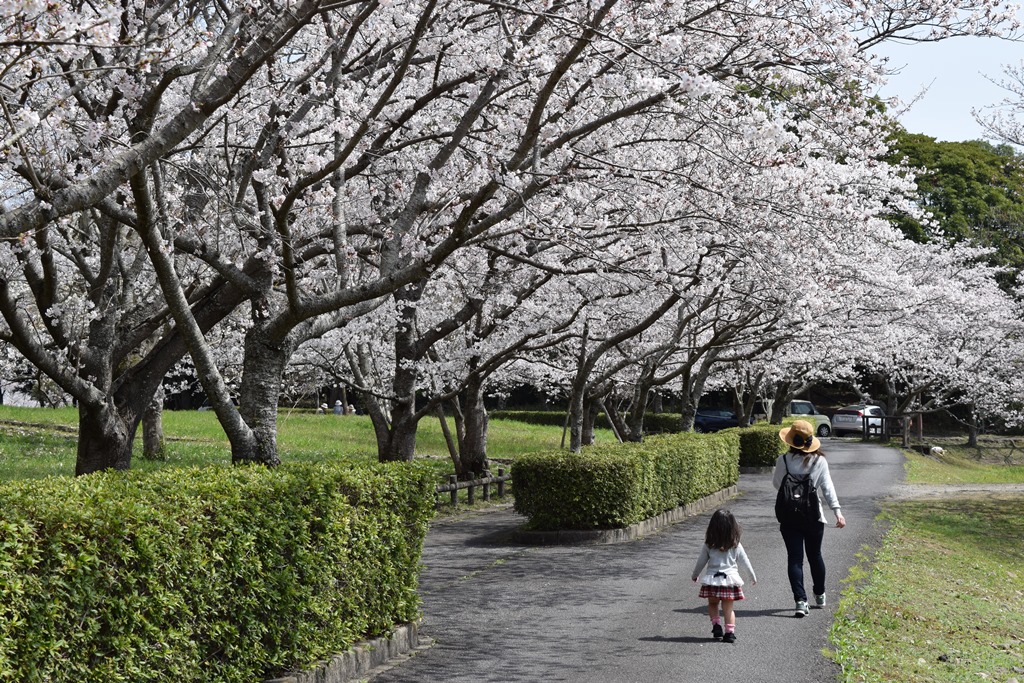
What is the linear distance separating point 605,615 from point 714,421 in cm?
3975

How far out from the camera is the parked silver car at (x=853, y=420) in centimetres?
4688

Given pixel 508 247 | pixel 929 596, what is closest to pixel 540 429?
pixel 508 247

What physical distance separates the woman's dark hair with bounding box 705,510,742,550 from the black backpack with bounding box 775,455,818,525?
95cm

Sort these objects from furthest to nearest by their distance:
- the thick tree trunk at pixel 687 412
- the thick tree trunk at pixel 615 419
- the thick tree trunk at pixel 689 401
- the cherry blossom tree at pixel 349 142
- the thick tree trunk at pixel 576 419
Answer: the thick tree trunk at pixel 687 412
the thick tree trunk at pixel 689 401
the thick tree trunk at pixel 615 419
the thick tree trunk at pixel 576 419
the cherry blossom tree at pixel 349 142

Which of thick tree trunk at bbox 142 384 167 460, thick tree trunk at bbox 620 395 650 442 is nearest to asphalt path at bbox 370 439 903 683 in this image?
thick tree trunk at bbox 620 395 650 442

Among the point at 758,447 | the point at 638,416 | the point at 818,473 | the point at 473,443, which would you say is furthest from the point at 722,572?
the point at 758,447

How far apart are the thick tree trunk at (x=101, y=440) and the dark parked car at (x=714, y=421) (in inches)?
1535

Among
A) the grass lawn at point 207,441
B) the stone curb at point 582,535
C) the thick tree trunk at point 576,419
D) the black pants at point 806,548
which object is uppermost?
the thick tree trunk at point 576,419

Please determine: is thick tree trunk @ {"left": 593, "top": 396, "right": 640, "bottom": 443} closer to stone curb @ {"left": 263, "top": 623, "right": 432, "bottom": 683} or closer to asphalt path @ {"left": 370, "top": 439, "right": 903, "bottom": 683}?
asphalt path @ {"left": 370, "top": 439, "right": 903, "bottom": 683}

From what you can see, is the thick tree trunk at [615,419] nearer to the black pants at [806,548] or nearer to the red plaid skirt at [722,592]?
the black pants at [806,548]

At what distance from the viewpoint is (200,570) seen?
16.9 feet

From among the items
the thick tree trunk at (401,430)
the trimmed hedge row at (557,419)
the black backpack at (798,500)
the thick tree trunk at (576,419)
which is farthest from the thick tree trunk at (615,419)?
the trimmed hedge row at (557,419)

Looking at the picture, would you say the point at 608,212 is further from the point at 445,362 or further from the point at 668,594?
the point at 445,362

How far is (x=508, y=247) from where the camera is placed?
13148 mm
